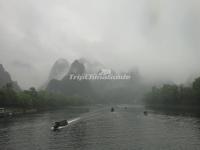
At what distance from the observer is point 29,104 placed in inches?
7840

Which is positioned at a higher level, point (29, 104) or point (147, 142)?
point (29, 104)

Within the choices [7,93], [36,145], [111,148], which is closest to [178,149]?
[111,148]

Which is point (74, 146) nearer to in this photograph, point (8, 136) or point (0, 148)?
point (0, 148)

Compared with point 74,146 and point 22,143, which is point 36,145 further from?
point 74,146

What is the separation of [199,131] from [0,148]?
194ft

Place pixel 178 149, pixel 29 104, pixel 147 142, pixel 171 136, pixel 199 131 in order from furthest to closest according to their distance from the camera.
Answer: pixel 29 104 → pixel 199 131 → pixel 171 136 → pixel 147 142 → pixel 178 149

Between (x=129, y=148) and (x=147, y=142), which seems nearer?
(x=129, y=148)

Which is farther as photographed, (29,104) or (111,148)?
(29,104)

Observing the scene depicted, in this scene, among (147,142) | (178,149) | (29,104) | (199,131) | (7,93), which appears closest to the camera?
(178,149)

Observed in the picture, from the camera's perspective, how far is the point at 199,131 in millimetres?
77125

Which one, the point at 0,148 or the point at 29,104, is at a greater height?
the point at 29,104

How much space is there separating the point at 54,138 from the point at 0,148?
638 inches

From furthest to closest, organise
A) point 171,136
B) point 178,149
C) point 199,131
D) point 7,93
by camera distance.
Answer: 1. point 7,93
2. point 199,131
3. point 171,136
4. point 178,149

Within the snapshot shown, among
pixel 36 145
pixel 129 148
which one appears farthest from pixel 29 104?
pixel 129 148
